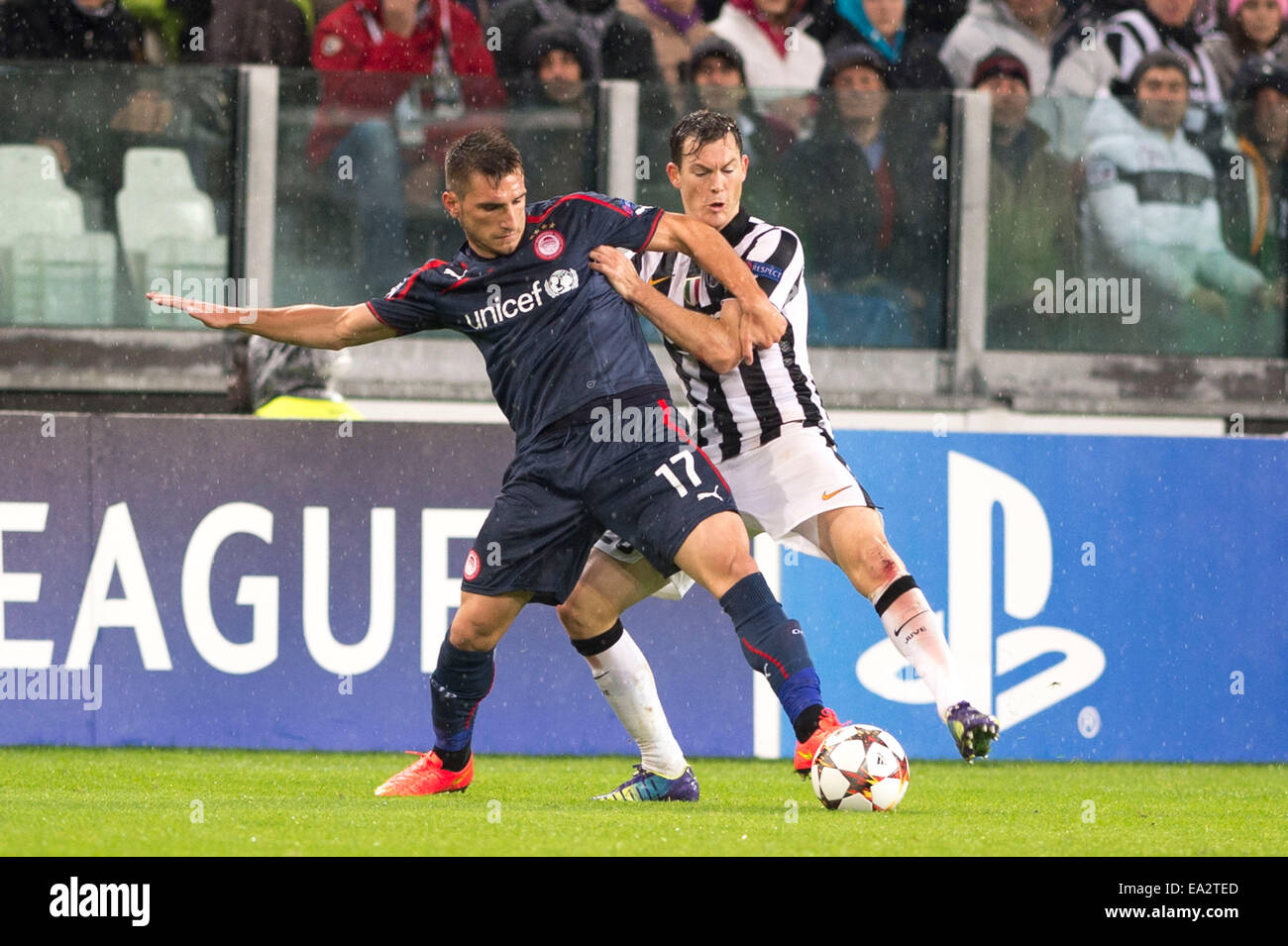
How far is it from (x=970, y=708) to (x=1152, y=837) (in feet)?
2.00

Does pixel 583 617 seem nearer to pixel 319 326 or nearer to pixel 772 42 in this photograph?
pixel 319 326

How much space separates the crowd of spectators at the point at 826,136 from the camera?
848 cm

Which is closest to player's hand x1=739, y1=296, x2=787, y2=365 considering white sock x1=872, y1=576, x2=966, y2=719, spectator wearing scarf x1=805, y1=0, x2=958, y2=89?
white sock x1=872, y1=576, x2=966, y2=719

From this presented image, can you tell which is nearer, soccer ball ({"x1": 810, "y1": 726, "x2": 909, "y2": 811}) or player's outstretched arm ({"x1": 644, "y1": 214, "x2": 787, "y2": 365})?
soccer ball ({"x1": 810, "y1": 726, "x2": 909, "y2": 811})

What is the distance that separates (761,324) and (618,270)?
494 millimetres

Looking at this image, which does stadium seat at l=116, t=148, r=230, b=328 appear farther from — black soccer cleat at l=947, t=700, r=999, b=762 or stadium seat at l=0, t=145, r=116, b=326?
black soccer cleat at l=947, t=700, r=999, b=762

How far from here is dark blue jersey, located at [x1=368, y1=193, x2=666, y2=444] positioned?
5879 mm

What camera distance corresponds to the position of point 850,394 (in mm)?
8648

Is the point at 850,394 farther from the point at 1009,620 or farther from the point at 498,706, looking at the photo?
the point at 498,706

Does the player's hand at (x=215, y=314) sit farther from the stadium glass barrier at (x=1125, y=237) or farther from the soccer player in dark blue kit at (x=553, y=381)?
the stadium glass barrier at (x=1125, y=237)

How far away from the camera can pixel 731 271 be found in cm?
575
